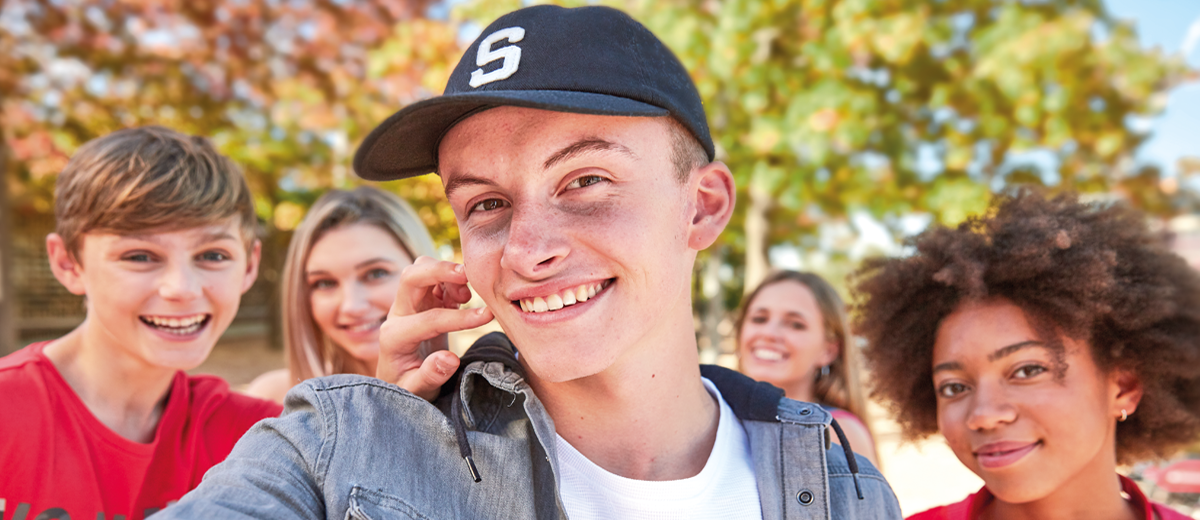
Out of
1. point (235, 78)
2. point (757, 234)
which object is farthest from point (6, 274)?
point (757, 234)

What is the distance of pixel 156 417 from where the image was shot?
2.83 m

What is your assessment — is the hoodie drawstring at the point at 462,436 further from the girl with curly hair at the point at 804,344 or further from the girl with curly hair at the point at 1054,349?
the girl with curly hair at the point at 804,344

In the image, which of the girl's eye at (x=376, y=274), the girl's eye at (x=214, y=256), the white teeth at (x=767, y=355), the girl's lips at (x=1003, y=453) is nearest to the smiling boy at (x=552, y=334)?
the girl's lips at (x=1003, y=453)

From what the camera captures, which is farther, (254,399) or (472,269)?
(254,399)

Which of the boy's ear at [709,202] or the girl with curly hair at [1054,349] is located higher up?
the boy's ear at [709,202]

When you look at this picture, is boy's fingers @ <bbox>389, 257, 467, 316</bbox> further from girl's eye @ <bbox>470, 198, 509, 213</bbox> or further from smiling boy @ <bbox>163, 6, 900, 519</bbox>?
girl's eye @ <bbox>470, 198, 509, 213</bbox>

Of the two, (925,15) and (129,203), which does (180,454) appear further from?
(925,15)

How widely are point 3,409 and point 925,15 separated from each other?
9697mm

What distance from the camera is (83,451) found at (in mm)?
2496

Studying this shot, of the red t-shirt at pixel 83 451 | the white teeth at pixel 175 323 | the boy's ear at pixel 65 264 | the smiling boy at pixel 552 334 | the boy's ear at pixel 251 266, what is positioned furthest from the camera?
the boy's ear at pixel 251 266

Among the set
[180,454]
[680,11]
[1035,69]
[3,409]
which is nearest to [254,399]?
[180,454]

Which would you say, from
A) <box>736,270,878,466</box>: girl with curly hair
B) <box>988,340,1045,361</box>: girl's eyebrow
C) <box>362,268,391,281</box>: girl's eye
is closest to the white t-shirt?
<box>988,340,1045,361</box>: girl's eyebrow

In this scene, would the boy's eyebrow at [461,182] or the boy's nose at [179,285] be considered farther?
the boy's nose at [179,285]

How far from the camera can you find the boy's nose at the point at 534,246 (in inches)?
67.1
